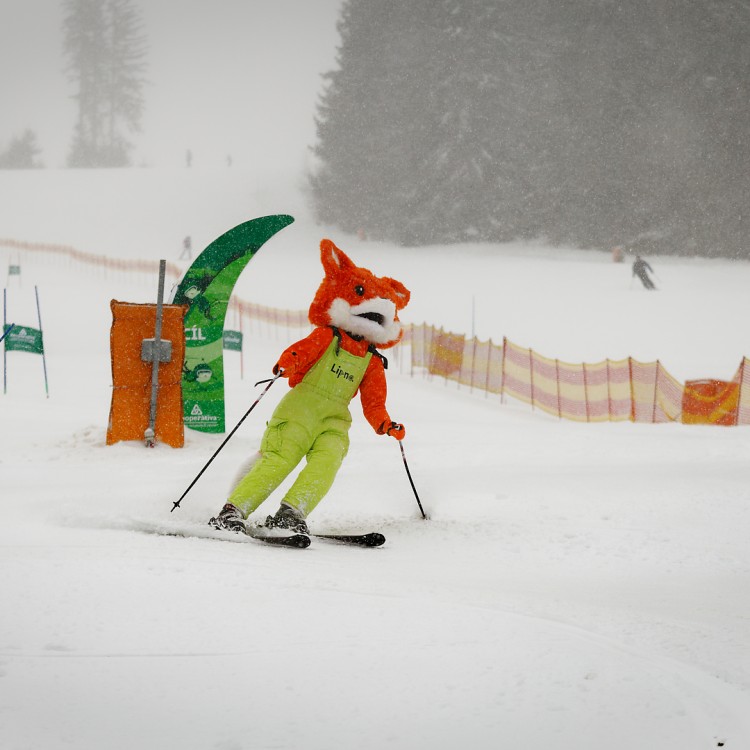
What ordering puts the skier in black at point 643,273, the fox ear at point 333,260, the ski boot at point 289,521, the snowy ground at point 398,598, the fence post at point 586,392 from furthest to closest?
the skier in black at point 643,273 < the fence post at point 586,392 < the fox ear at point 333,260 < the ski boot at point 289,521 < the snowy ground at point 398,598

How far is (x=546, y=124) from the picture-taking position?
1795 inches

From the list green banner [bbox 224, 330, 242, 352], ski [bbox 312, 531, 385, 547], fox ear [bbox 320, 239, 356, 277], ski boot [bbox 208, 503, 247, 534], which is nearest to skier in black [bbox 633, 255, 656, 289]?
green banner [bbox 224, 330, 242, 352]

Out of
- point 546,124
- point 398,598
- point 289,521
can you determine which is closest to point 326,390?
point 289,521

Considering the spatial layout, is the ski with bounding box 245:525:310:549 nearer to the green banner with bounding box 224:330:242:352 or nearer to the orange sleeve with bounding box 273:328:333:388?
the orange sleeve with bounding box 273:328:333:388

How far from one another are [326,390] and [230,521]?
51.1 inches

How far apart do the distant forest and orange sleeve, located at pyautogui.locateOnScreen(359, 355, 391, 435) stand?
37624 millimetres

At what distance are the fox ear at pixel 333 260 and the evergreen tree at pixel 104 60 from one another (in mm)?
87727

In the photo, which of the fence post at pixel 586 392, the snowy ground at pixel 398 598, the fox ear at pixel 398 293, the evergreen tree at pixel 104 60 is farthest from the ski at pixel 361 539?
the evergreen tree at pixel 104 60

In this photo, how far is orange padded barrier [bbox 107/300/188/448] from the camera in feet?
29.9

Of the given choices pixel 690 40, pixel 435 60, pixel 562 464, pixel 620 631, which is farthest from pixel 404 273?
pixel 620 631

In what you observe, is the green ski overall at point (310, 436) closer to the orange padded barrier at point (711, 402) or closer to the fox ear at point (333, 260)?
the fox ear at point (333, 260)

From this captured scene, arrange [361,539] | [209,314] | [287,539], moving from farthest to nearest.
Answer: [209,314] → [361,539] → [287,539]

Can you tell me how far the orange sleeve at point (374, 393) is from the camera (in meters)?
6.53

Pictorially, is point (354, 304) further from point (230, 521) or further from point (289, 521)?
point (230, 521)
